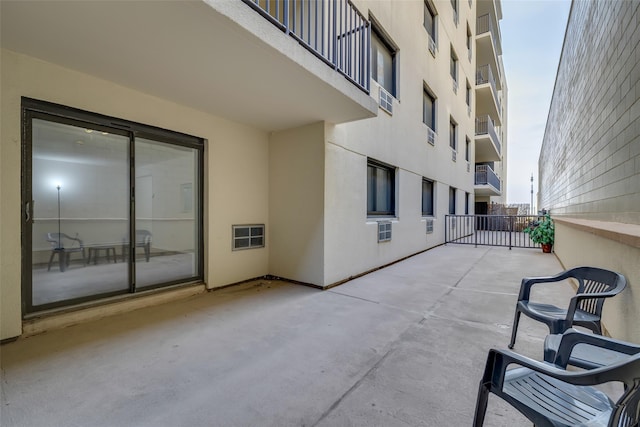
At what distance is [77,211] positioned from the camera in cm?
348

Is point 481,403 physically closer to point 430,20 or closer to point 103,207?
point 103,207

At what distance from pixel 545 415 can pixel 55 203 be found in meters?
4.71

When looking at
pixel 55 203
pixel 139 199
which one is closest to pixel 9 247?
pixel 55 203

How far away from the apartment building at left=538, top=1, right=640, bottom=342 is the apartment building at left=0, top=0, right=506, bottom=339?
113 inches

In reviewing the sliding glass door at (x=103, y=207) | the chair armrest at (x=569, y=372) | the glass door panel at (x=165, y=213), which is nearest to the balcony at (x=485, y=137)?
the glass door panel at (x=165, y=213)

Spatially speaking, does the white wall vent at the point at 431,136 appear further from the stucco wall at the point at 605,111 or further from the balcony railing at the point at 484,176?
the balcony railing at the point at 484,176

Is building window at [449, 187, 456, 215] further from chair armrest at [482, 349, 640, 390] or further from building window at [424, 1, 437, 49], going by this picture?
chair armrest at [482, 349, 640, 390]

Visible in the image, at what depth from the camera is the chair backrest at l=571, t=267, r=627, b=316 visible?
2.28 m

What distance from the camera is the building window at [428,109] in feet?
29.6

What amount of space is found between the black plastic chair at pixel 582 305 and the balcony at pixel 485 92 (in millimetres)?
15563

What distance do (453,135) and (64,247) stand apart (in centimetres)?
1301

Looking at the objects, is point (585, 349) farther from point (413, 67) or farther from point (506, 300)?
point (413, 67)

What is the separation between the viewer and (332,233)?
4992 mm

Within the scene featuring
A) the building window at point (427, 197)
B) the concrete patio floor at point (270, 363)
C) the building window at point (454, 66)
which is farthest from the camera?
the building window at point (454, 66)
